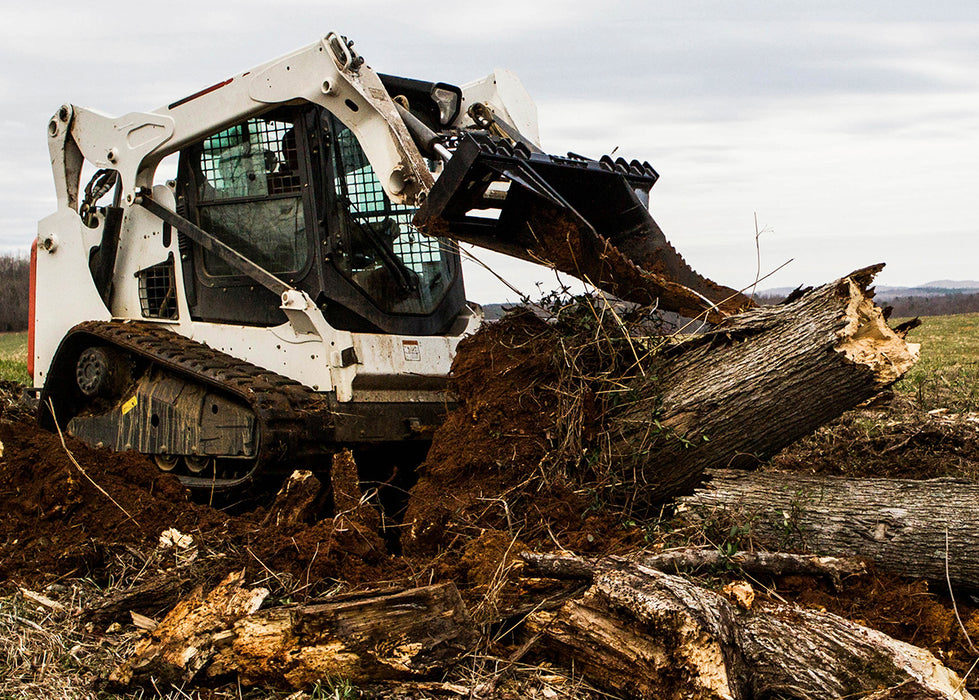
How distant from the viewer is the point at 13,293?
49469 mm

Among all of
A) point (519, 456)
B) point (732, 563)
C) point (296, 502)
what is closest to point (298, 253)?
point (296, 502)

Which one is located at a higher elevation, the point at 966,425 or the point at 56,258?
the point at 56,258

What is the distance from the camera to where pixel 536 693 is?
358cm

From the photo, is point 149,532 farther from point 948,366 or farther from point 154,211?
point 948,366

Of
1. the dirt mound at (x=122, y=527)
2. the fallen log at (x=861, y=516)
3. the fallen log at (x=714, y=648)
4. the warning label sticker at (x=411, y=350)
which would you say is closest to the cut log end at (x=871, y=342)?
the fallen log at (x=861, y=516)

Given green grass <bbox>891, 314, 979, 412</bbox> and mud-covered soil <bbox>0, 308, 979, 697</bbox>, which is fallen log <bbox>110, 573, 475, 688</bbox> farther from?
green grass <bbox>891, 314, 979, 412</bbox>

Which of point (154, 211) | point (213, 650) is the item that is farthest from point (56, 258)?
point (213, 650)

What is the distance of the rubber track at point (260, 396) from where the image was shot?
5480 mm

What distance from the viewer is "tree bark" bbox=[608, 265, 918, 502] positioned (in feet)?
14.0

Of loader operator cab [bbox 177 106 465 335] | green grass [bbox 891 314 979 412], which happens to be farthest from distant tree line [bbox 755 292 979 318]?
loader operator cab [bbox 177 106 465 335]

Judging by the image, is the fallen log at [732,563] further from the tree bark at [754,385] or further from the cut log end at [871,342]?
the cut log end at [871,342]

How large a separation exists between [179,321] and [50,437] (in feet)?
3.49

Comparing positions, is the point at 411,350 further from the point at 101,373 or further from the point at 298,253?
the point at 101,373

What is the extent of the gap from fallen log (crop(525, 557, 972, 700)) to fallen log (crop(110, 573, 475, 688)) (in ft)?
1.21
